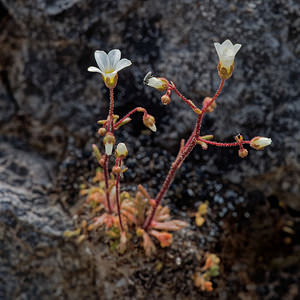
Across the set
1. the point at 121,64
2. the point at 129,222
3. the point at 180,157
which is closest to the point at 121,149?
the point at 180,157

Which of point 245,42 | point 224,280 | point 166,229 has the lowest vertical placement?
point 224,280

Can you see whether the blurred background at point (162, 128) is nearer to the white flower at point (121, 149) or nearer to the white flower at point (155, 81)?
the white flower at point (121, 149)

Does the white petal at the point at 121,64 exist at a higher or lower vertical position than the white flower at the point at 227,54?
lower

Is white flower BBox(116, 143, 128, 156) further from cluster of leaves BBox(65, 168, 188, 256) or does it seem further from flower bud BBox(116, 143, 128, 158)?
cluster of leaves BBox(65, 168, 188, 256)

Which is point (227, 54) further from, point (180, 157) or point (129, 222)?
point (129, 222)

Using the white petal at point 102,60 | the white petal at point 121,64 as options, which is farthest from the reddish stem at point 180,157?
the white petal at point 102,60

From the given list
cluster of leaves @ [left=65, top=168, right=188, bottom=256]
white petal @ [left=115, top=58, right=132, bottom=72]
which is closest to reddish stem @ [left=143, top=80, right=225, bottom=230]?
cluster of leaves @ [left=65, top=168, right=188, bottom=256]

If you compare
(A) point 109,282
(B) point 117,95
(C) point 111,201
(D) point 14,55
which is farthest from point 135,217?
(D) point 14,55

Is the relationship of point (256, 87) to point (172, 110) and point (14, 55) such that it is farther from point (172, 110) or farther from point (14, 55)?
point (14, 55)

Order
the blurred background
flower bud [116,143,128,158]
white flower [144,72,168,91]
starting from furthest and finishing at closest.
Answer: the blurred background → flower bud [116,143,128,158] → white flower [144,72,168,91]
